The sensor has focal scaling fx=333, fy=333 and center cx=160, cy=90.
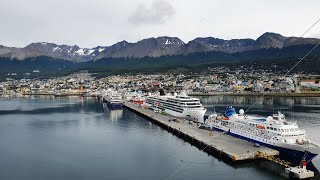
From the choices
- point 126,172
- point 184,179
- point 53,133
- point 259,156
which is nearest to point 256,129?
point 259,156

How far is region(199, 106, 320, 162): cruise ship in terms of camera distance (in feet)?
108

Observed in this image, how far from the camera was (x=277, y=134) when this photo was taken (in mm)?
35438

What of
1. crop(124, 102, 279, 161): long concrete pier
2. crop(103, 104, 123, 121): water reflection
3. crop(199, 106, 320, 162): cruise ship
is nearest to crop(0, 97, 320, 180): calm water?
crop(124, 102, 279, 161): long concrete pier

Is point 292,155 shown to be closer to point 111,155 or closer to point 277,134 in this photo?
point 277,134

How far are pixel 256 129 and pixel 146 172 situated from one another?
46.8 ft

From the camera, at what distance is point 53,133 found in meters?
56.7

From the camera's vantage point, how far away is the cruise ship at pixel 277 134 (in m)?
32.8

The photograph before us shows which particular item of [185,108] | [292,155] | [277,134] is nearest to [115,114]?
[185,108]

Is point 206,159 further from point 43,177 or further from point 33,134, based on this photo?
point 33,134

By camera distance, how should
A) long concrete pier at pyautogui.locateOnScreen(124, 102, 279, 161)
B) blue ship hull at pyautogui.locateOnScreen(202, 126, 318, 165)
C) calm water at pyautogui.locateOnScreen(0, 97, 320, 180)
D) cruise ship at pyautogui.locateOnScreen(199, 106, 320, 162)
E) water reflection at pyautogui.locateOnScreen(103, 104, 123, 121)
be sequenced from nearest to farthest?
1. blue ship hull at pyautogui.locateOnScreen(202, 126, 318, 165)
2. calm water at pyautogui.locateOnScreen(0, 97, 320, 180)
3. cruise ship at pyautogui.locateOnScreen(199, 106, 320, 162)
4. long concrete pier at pyautogui.locateOnScreen(124, 102, 279, 161)
5. water reflection at pyautogui.locateOnScreen(103, 104, 123, 121)

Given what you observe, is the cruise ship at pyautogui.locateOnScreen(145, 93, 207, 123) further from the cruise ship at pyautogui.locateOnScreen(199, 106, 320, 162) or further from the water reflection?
the cruise ship at pyautogui.locateOnScreen(199, 106, 320, 162)

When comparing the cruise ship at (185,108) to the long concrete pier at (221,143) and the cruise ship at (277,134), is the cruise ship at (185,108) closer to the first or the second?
the long concrete pier at (221,143)

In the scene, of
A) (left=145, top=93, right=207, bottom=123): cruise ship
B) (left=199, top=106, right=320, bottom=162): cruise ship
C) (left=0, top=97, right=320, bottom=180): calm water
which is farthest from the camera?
(left=145, top=93, right=207, bottom=123): cruise ship

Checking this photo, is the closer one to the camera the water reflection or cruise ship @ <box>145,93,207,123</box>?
cruise ship @ <box>145,93,207,123</box>
